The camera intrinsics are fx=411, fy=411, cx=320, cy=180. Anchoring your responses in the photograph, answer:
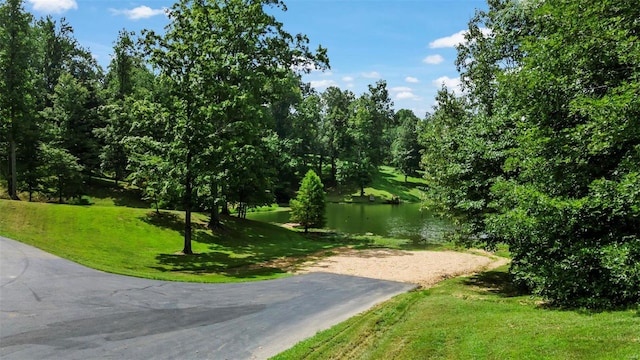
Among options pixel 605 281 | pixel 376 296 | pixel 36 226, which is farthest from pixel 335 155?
pixel 605 281

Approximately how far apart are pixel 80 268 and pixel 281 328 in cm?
1120

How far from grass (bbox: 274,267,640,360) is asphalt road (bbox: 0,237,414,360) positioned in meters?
1.33

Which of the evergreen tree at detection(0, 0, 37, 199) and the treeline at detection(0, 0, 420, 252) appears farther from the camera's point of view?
the evergreen tree at detection(0, 0, 37, 199)

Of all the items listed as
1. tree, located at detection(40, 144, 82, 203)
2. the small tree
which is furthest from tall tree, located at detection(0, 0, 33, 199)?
the small tree

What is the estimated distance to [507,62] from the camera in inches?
1271

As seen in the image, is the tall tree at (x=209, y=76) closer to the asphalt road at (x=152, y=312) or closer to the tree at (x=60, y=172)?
Answer: the asphalt road at (x=152, y=312)

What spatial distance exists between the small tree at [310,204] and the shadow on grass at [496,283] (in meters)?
23.5

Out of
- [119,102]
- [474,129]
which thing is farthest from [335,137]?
[474,129]

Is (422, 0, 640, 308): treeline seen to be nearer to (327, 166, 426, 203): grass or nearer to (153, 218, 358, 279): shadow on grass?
(153, 218, 358, 279): shadow on grass

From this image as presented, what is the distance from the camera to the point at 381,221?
5781cm

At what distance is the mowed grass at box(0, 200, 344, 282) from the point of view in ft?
73.1

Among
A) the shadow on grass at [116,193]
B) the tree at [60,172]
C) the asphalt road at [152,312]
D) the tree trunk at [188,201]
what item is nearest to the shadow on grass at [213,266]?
the tree trunk at [188,201]

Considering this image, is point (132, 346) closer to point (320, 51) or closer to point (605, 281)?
point (605, 281)

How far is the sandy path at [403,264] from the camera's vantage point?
2304cm
